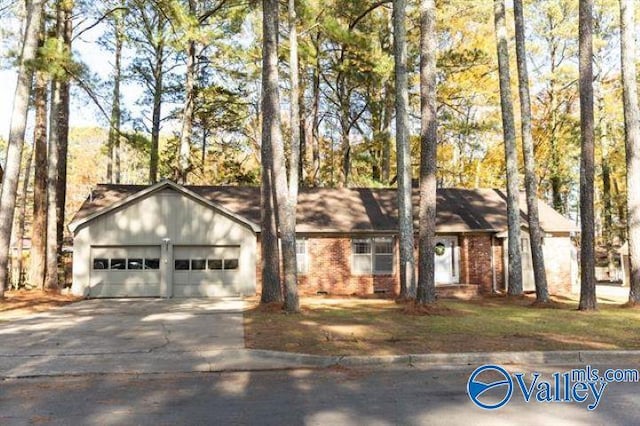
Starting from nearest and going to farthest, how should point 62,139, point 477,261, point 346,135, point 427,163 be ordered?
1. point 427,163
2. point 477,261
3. point 62,139
4. point 346,135

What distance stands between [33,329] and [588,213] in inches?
→ 559

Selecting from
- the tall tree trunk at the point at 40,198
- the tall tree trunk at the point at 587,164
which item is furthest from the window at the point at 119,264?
the tall tree trunk at the point at 587,164

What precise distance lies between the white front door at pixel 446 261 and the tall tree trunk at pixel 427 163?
10.3 meters

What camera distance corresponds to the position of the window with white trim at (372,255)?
931 inches

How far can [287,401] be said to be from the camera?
257 inches

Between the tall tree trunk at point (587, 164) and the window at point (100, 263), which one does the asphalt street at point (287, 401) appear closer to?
the tall tree trunk at point (587, 164)

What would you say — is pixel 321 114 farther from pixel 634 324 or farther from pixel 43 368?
pixel 43 368

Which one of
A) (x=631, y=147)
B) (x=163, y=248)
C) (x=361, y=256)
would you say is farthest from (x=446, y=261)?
(x=163, y=248)

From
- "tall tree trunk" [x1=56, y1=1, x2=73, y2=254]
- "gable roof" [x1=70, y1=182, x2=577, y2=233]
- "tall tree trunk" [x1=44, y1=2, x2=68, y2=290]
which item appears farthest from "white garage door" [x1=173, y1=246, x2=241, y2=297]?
"tall tree trunk" [x1=56, y1=1, x2=73, y2=254]

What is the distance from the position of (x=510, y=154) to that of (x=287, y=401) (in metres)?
14.8

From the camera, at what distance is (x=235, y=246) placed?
→ 2272cm

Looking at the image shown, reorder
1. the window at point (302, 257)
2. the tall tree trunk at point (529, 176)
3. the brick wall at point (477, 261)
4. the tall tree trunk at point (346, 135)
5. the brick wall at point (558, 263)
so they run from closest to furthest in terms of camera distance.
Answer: the tall tree trunk at point (529, 176) → the window at point (302, 257) → the brick wall at point (477, 261) → the brick wall at point (558, 263) → the tall tree trunk at point (346, 135)

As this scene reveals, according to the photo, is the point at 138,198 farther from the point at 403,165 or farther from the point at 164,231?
the point at 403,165

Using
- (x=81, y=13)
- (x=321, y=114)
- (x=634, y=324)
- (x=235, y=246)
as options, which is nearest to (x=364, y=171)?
(x=321, y=114)
